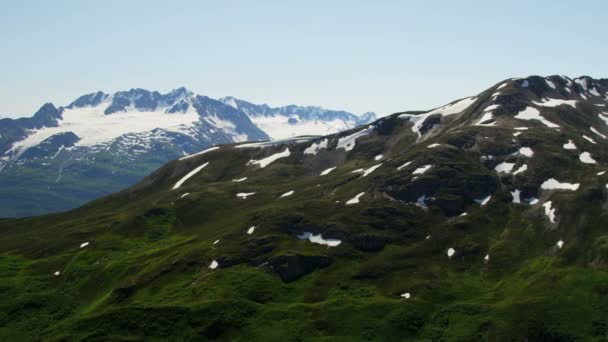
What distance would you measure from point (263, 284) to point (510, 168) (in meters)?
89.5

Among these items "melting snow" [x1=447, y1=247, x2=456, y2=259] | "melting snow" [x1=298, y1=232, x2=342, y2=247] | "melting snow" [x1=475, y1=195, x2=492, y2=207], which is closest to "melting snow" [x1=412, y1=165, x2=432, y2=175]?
"melting snow" [x1=475, y1=195, x2=492, y2=207]

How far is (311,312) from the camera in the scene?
11825 centimetres

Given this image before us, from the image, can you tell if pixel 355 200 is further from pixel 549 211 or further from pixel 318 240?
pixel 549 211

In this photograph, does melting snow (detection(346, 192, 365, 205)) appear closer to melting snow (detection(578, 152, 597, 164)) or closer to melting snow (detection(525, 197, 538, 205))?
melting snow (detection(525, 197, 538, 205))

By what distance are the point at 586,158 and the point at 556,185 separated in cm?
2321

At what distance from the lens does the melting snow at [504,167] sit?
17475 cm

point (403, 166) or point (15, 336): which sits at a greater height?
point (403, 166)

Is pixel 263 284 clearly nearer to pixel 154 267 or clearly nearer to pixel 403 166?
pixel 154 267

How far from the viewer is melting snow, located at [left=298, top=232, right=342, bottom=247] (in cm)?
14850

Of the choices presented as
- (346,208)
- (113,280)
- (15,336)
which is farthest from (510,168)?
(15,336)

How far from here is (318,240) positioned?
151250mm

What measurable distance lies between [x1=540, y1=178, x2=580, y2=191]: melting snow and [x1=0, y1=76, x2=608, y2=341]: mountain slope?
1011 millimetres

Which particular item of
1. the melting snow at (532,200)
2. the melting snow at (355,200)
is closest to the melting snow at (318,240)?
the melting snow at (355,200)

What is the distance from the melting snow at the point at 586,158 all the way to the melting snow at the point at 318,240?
83203mm
